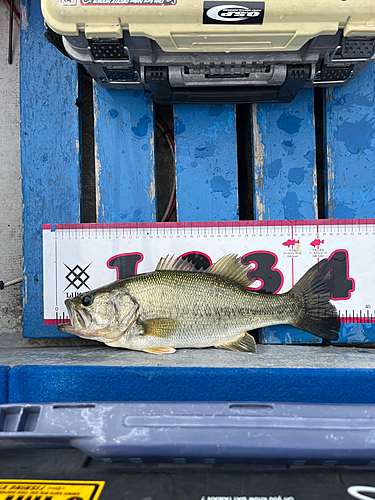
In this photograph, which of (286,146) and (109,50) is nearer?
(109,50)

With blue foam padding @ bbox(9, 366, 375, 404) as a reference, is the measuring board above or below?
above

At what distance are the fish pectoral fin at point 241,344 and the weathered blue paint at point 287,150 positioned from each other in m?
0.29

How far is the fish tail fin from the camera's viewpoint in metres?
1.66

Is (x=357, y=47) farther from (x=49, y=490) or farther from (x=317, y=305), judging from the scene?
(x=49, y=490)

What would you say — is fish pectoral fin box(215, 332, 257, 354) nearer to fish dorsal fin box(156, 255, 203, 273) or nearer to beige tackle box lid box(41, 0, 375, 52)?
fish dorsal fin box(156, 255, 203, 273)

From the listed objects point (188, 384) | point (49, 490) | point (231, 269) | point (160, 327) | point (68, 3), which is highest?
point (68, 3)

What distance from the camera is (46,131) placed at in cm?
178

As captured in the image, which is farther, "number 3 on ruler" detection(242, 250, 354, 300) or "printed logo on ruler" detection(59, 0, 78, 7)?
"number 3 on ruler" detection(242, 250, 354, 300)

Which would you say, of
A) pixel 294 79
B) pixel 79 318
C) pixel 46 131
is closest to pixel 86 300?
pixel 79 318

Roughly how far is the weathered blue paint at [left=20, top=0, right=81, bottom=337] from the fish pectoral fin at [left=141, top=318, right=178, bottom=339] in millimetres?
601

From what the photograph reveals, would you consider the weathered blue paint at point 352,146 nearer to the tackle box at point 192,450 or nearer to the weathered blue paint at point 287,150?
the weathered blue paint at point 287,150

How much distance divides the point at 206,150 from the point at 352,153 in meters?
0.79

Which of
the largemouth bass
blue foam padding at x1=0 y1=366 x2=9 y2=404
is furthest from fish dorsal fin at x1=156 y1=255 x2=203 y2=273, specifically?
blue foam padding at x1=0 y1=366 x2=9 y2=404

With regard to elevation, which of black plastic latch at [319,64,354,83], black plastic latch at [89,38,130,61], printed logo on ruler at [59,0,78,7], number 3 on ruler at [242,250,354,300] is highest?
printed logo on ruler at [59,0,78,7]
